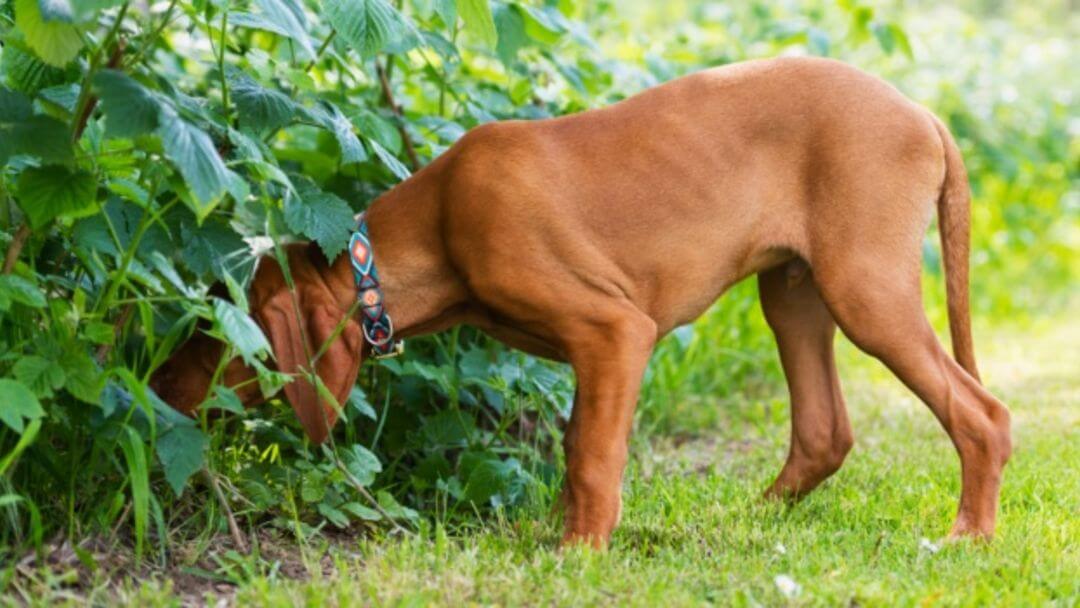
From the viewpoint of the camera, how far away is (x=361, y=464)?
12.1 ft

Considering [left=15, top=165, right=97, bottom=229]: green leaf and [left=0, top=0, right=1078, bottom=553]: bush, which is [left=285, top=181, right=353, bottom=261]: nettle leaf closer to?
[left=0, top=0, right=1078, bottom=553]: bush

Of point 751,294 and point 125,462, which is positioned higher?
point 125,462

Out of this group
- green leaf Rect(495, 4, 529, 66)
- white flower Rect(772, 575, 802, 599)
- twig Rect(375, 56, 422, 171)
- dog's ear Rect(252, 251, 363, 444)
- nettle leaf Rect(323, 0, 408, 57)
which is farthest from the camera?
twig Rect(375, 56, 422, 171)

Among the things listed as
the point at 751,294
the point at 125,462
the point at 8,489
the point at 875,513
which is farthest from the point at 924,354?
the point at 751,294

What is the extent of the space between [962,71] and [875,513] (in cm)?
583

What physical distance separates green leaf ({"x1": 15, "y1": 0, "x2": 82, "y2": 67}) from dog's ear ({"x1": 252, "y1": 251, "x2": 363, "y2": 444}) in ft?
2.84

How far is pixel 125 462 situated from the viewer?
10.7 feet

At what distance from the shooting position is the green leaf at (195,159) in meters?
2.52

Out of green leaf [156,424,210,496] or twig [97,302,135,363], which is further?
twig [97,302,135,363]

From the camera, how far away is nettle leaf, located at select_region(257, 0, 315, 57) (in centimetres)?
283

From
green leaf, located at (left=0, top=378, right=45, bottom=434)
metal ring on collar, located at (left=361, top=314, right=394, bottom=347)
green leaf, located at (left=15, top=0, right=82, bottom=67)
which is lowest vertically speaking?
metal ring on collar, located at (left=361, top=314, right=394, bottom=347)

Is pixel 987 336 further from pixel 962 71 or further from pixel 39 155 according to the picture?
pixel 39 155

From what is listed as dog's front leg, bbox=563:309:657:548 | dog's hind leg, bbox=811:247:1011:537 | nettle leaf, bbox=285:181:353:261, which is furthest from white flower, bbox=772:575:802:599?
nettle leaf, bbox=285:181:353:261

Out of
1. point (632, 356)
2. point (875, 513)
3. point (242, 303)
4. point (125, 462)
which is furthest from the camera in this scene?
point (875, 513)
